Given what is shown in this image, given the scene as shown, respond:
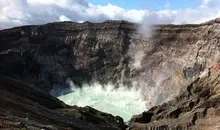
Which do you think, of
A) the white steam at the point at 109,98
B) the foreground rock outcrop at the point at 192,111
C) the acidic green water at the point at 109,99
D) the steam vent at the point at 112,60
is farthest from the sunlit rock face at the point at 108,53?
the foreground rock outcrop at the point at 192,111

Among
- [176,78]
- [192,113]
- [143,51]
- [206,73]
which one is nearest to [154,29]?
[143,51]

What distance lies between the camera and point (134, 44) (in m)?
141

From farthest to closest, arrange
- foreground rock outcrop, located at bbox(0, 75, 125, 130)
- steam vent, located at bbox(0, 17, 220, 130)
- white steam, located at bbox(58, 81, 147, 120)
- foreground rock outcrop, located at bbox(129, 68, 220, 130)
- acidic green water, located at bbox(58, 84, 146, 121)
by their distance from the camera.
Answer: white steam, located at bbox(58, 81, 147, 120) → acidic green water, located at bbox(58, 84, 146, 121) → steam vent, located at bbox(0, 17, 220, 130) → foreground rock outcrop, located at bbox(129, 68, 220, 130) → foreground rock outcrop, located at bbox(0, 75, 125, 130)

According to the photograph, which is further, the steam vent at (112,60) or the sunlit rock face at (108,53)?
the sunlit rock face at (108,53)

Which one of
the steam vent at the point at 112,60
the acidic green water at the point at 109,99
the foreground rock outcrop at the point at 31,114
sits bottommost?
the foreground rock outcrop at the point at 31,114

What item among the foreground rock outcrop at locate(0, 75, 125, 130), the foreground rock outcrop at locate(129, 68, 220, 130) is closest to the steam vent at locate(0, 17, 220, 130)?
the foreground rock outcrop at locate(129, 68, 220, 130)

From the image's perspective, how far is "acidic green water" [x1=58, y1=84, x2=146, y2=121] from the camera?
13175 cm

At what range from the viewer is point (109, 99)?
140 m

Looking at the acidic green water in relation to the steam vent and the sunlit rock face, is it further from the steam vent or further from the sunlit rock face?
the sunlit rock face

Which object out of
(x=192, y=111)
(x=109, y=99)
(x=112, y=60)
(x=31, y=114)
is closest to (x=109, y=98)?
(x=109, y=99)

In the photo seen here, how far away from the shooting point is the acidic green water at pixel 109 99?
432 ft

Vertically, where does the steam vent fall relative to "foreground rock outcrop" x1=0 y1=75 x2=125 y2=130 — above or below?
above

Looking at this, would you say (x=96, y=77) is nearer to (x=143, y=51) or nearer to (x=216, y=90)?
(x=143, y=51)

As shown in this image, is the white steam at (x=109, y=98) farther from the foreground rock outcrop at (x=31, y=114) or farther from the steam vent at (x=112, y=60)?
the foreground rock outcrop at (x=31, y=114)
